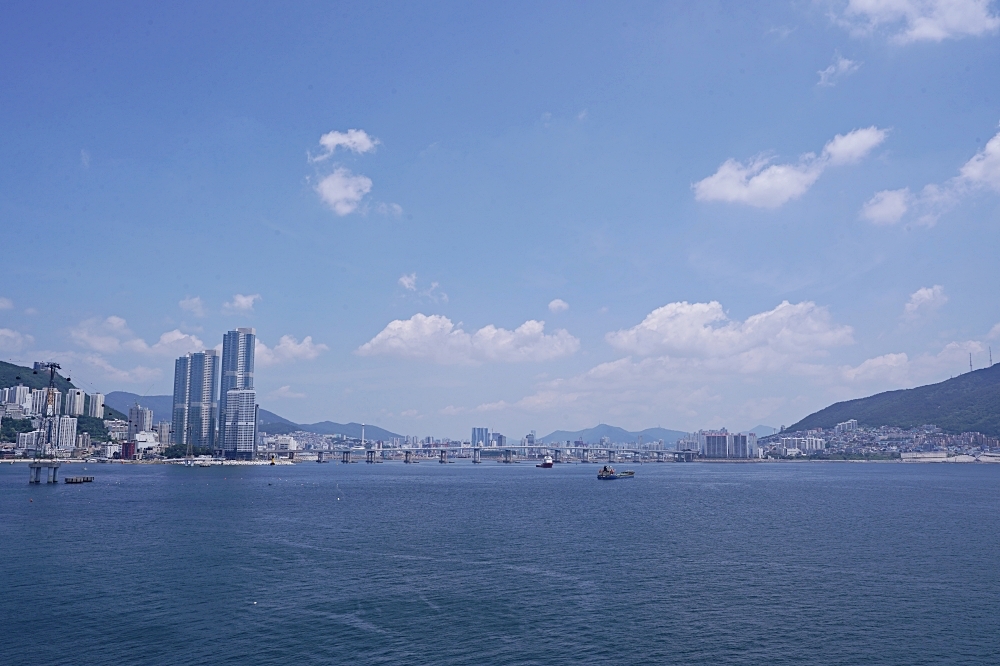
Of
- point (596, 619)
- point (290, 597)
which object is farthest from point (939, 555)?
point (290, 597)

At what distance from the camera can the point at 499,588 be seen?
3959cm

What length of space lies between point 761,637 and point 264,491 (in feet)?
320

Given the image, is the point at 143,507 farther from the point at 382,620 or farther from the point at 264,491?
the point at 382,620

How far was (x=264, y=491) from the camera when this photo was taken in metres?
114

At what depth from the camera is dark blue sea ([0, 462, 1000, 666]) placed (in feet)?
97.4

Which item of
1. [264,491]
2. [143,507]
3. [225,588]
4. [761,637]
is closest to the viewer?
[761,637]

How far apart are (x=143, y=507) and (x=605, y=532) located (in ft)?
178

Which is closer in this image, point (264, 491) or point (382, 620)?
point (382, 620)

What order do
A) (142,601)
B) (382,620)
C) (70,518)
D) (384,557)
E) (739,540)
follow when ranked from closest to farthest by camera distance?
(382,620)
(142,601)
(384,557)
(739,540)
(70,518)

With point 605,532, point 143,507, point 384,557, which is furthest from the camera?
point 143,507

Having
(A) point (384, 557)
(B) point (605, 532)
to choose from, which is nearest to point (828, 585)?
(B) point (605, 532)

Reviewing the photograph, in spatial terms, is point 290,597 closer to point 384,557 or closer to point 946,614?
point 384,557

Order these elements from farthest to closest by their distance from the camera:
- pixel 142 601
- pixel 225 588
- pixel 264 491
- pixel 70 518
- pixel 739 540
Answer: pixel 264 491
pixel 70 518
pixel 739 540
pixel 225 588
pixel 142 601

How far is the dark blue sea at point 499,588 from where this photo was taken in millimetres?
29688
